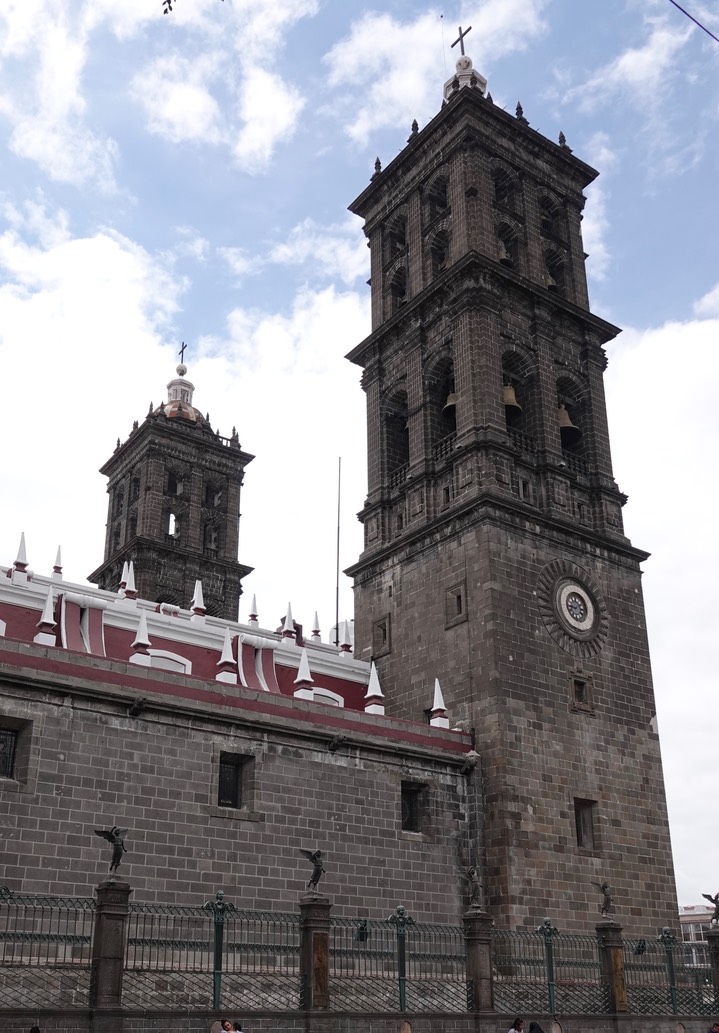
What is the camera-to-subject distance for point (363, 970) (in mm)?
22484

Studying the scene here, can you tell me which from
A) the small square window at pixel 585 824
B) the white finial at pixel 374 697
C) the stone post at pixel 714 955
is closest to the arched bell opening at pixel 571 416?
the white finial at pixel 374 697

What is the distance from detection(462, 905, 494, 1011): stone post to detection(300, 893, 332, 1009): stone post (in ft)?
12.2

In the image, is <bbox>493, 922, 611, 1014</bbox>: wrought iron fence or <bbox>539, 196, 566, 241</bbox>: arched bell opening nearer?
<bbox>493, 922, 611, 1014</bbox>: wrought iron fence

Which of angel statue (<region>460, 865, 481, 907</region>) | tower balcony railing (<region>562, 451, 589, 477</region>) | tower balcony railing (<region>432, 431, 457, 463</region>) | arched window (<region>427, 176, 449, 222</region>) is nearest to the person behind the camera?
angel statue (<region>460, 865, 481, 907</region>)

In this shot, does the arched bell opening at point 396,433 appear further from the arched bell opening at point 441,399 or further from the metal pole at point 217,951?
the metal pole at point 217,951

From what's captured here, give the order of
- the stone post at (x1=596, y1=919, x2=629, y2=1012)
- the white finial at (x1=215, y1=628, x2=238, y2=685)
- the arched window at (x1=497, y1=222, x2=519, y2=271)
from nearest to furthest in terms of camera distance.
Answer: the stone post at (x1=596, y1=919, x2=629, y2=1012)
the white finial at (x1=215, y1=628, x2=238, y2=685)
the arched window at (x1=497, y1=222, x2=519, y2=271)

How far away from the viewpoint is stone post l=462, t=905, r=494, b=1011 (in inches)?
835

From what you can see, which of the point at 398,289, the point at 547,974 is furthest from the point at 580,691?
the point at 398,289

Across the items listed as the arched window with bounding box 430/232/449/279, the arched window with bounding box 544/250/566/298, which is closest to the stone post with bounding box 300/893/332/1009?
the arched window with bounding box 430/232/449/279

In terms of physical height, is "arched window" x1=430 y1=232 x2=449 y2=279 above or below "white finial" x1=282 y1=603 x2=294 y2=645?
above

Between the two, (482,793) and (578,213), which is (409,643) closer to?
(482,793)

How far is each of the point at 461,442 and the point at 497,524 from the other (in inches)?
118

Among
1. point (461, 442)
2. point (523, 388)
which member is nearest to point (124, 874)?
point (461, 442)

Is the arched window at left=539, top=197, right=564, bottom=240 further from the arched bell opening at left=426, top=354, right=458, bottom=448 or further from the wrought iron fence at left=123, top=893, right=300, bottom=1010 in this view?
the wrought iron fence at left=123, top=893, right=300, bottom=1010
